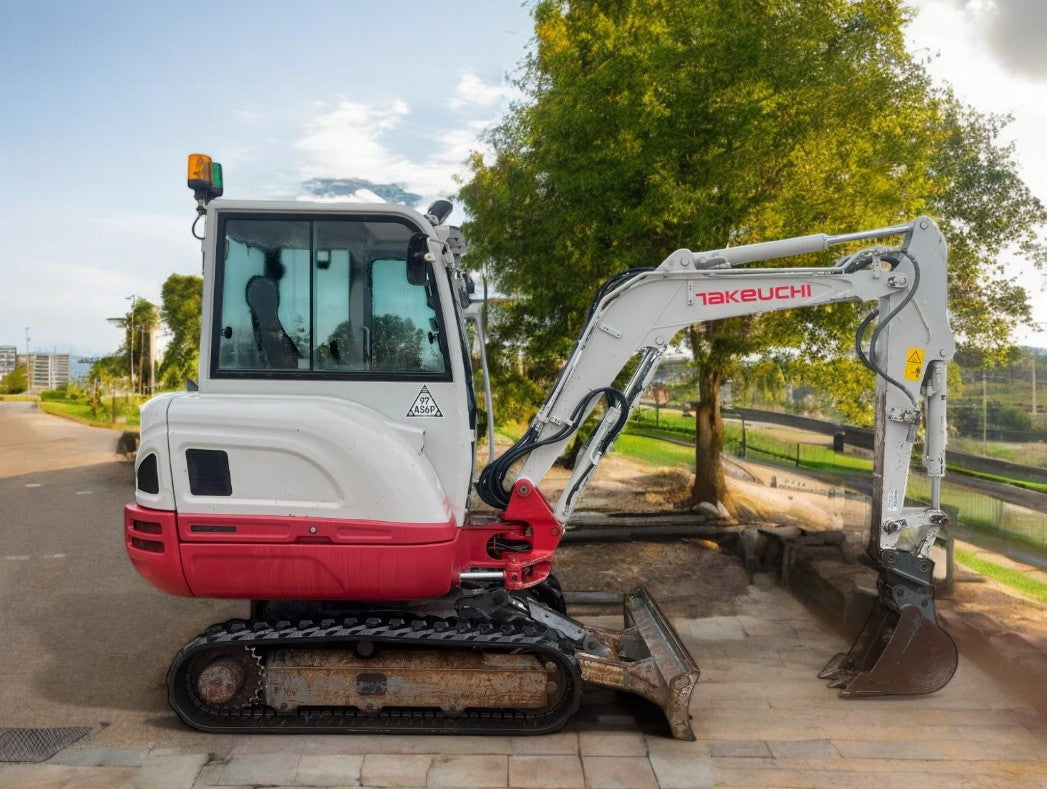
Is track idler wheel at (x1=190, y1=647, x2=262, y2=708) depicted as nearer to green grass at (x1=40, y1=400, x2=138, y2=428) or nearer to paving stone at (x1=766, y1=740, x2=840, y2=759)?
paving stone at (x1=766, y1=740, x2=840, y2=759)

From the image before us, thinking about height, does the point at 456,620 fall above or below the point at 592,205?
below

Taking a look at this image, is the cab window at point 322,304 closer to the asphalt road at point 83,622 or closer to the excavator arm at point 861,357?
the excavator arm at point 861,357

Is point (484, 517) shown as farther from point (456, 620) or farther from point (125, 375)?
point (125, 375)

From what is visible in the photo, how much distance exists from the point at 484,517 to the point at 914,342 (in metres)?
3.38

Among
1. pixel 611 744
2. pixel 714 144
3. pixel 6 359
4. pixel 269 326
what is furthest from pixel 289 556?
pixel 6 359

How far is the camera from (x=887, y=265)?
6438 mm

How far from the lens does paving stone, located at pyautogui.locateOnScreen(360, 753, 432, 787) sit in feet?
15.1

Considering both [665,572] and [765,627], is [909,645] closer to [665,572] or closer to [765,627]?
[765,627]

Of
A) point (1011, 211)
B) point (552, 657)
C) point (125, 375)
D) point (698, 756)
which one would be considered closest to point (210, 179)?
point (552, 657)

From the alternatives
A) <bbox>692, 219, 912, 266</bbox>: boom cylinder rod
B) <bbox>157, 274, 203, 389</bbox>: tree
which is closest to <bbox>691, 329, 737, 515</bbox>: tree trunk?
<bbox>692, 219, 912, 266</bbox>: boom cylinder rod

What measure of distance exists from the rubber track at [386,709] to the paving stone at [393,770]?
330 millimetres

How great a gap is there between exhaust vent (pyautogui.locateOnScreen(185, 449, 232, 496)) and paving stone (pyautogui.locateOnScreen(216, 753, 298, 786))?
155cm

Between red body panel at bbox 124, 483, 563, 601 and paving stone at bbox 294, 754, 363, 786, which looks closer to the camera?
paving stone at bbox 294, 754, 363, 786

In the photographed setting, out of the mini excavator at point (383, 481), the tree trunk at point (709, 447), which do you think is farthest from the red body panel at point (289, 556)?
the tree trunk at point (709, 447)
